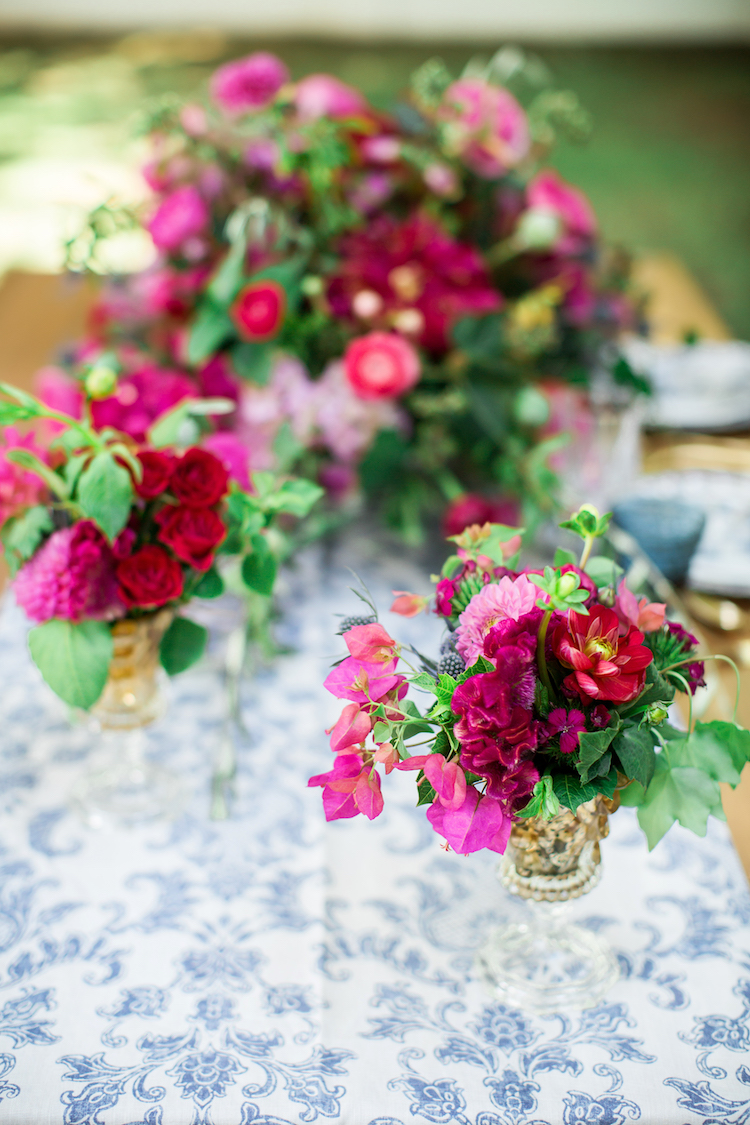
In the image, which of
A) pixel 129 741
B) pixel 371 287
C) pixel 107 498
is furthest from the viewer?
pixel 371 287

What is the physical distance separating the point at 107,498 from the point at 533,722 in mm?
377

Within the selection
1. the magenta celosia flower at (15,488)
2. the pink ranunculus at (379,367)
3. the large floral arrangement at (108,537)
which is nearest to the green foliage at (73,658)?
the large floral arrangement at (108,537)

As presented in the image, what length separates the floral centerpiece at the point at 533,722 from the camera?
0.64m

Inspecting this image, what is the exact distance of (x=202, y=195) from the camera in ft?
4.65

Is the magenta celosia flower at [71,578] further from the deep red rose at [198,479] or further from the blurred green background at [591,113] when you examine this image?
the blurred green background at [591,113]

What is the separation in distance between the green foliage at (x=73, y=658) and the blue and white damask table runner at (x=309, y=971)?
0.21 metres

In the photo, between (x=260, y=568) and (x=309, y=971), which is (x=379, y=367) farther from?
(x=309, y=971)

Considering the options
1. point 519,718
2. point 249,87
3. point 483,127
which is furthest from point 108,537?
point 483,127

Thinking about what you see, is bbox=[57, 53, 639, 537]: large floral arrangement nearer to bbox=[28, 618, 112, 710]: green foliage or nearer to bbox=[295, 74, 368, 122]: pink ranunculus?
bbox=[295, 74, 368, 122]: pink ranunculus

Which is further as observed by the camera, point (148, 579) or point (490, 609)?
point (148, 579)

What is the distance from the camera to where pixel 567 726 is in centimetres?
65

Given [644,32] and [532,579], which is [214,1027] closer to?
[532,579]

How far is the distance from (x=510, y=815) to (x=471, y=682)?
0.10 meters

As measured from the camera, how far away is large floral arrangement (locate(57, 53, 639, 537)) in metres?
1.33
